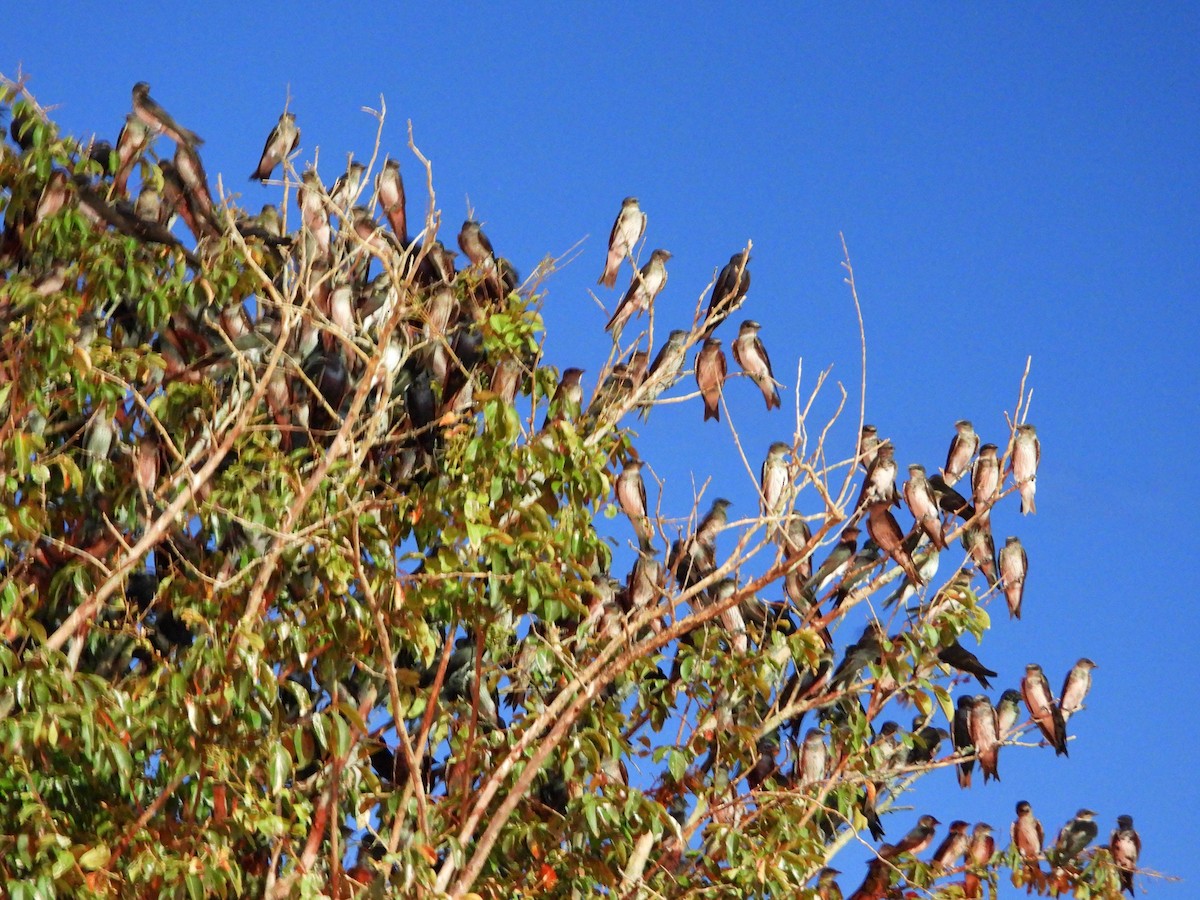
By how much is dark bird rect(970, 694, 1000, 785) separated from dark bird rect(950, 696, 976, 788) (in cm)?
4

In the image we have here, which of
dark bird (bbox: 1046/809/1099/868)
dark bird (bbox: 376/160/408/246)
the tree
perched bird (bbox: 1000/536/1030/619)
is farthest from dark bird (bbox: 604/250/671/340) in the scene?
dark bird (bbox: 1046/809/1099/868)

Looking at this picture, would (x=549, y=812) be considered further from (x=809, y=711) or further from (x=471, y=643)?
(x=809, y=711)

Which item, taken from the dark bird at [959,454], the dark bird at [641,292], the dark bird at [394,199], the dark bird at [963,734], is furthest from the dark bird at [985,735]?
the dark bird at [394,199]

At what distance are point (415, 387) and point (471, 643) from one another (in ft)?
3.86

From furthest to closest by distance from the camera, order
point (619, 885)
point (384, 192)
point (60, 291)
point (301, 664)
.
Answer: point (384, 192), point (60, 291), point (619, 885), point (301, 664)

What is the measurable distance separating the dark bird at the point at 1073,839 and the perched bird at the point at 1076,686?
2.09ft

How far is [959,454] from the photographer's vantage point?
1037 centimetres

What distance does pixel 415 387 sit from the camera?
724 cm

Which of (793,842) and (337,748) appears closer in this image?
(337,748)

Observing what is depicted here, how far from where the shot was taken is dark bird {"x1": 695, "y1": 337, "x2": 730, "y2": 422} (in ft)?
28.7

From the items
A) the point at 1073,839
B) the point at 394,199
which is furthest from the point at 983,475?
the point at 394,199

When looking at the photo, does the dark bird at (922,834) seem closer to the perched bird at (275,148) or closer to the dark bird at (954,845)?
the dark bird at (954,845)

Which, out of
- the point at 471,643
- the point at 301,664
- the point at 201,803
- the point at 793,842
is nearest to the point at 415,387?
the point at 471,643

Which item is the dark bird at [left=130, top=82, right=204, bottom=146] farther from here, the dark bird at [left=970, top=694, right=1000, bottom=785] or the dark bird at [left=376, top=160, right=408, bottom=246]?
the dark bird at [left=970, top=694, right=1000, bottom=785]
